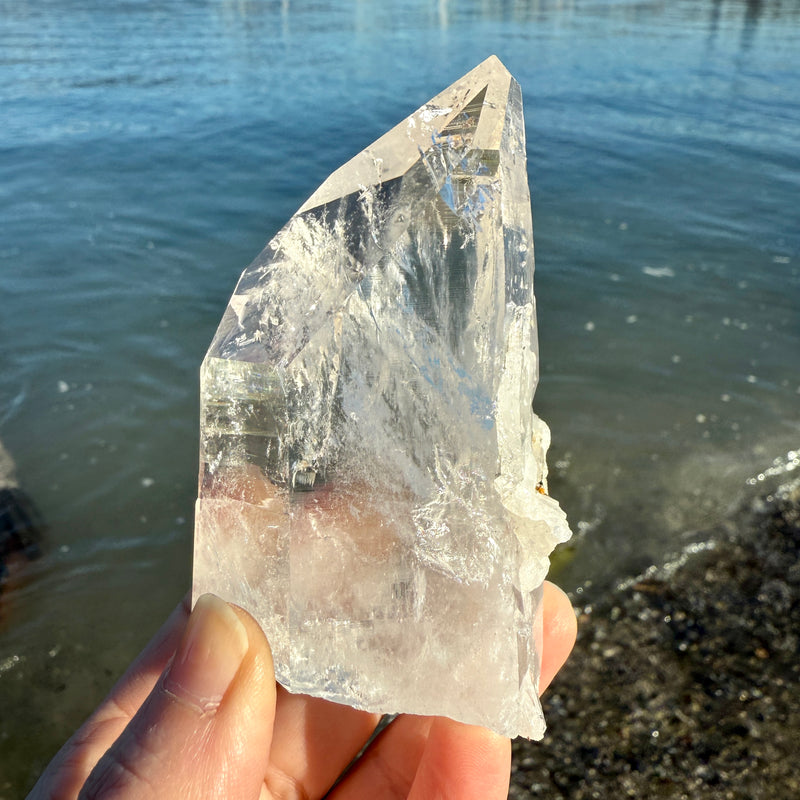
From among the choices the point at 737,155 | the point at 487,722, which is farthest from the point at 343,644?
the point at 737,155

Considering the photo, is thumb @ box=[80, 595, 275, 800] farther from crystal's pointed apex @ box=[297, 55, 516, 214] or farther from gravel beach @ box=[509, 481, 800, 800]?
gravel beach @ box=[509, 481, 800, 800]

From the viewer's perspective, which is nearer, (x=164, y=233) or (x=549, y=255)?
(x=549, y=255)

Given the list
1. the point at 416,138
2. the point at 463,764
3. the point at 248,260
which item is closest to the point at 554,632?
the point at 463,764

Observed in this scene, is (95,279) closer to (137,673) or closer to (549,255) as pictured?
(549,255)

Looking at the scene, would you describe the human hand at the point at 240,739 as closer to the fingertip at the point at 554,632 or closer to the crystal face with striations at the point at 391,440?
the fingertip at the point at 554,632

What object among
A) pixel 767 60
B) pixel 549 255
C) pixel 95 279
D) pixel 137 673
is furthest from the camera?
pixel 767 60

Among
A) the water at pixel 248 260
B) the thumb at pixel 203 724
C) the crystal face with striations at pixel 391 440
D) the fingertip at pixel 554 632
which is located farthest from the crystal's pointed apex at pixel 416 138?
the water at pixel 248 260
